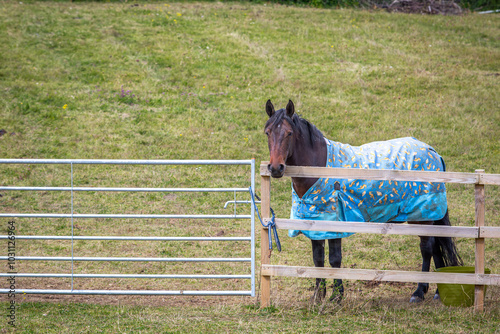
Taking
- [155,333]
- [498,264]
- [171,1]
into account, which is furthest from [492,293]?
[171,1]

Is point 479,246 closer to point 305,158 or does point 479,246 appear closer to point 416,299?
point 416,299

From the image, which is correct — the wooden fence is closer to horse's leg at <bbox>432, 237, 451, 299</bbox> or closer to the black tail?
the black tail

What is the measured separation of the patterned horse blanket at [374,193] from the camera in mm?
5137

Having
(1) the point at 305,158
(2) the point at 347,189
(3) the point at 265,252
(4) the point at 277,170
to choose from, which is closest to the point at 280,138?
(4) the point at 277,170

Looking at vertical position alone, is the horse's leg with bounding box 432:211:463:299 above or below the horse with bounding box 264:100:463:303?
below

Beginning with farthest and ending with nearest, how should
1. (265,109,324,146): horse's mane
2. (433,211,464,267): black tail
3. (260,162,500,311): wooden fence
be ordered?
(433,211,464,267): black tail, (265,109,324,146): horse's mane, (260,162,500,311): wooden fence

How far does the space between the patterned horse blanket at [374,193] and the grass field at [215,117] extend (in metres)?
0.98

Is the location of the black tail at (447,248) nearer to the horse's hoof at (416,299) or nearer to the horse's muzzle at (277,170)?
the horse's hoof at (416,299)

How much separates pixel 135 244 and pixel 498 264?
5.59 m

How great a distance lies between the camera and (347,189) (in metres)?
5.25

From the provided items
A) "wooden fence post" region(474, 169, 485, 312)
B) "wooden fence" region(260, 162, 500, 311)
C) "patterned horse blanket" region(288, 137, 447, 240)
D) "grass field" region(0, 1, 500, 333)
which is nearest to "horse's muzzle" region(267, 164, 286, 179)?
"wooden fence" region(260, 162, 500, 311)

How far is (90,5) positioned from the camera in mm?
20422

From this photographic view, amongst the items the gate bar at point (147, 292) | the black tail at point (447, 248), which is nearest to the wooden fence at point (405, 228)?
the gate bar at point (147, 292)

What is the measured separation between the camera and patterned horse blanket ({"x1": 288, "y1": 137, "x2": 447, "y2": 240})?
5.14 metres
